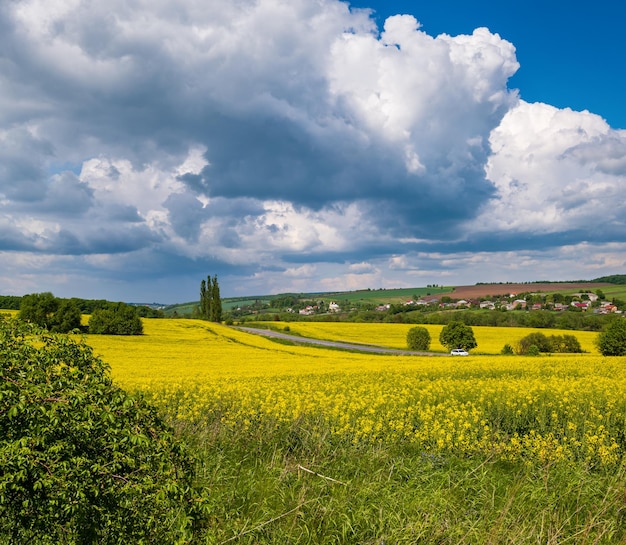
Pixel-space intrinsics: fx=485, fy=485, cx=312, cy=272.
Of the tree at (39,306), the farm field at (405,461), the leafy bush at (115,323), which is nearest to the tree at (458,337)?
the leafy bush at (115,323)

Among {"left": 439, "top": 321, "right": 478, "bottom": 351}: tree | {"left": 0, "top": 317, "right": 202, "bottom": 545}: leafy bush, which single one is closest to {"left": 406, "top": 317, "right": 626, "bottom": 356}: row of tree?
{"left": 439, "top": 321, "right": 478, "bottom": 351}: tree

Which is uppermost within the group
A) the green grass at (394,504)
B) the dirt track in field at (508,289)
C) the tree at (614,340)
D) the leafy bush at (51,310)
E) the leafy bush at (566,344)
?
the leafy bush at (51,310)

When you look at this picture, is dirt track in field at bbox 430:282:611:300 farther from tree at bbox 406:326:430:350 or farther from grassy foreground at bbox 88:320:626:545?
grassy foreground at bbox 88:320:626:545

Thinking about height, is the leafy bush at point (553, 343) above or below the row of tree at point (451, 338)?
below

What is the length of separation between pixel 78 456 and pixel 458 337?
2265 inches

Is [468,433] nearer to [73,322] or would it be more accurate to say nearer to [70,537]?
[70,537]

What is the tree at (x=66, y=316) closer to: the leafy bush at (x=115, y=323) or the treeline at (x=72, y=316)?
the treeline at (x=72, y=316)

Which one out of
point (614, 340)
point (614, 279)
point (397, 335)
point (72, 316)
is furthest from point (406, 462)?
point (614, 279)

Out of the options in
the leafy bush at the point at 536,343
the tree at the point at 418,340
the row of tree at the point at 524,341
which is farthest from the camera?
the tree at the point at 418,340

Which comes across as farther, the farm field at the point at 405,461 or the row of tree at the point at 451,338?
the row of tree at the point at 451,338

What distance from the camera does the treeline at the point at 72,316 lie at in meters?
47.5

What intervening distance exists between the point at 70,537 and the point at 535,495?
16.7ft

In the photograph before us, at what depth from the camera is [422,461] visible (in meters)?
7.66

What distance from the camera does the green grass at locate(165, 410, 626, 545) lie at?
468 centimetres
